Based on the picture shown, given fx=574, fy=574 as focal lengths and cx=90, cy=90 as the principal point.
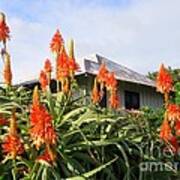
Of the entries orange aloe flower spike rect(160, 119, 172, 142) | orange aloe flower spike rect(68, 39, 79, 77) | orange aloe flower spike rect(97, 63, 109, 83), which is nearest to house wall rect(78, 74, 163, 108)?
orange aloe flower spike rect(97, 63, 109, 83)

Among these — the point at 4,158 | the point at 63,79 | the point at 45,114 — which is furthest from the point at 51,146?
the point at 63,79

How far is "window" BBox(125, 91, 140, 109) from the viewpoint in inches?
755

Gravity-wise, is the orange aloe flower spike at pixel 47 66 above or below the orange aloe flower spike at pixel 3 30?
below

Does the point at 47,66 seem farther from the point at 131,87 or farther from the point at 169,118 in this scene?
the point at 131,87

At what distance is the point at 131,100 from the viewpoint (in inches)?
769

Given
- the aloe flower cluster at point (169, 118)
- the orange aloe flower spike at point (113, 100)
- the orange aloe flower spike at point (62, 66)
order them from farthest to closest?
1. the orange aloe flower spike at point (113, 100)
2. the aloe flower cluster at point (169, 118)
3. the orange aloe flower spike at point (62, 66)

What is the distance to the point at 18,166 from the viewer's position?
3.42 metres

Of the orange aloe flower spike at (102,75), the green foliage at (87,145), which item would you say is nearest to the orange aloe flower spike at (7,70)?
the green foliage at (87,145)

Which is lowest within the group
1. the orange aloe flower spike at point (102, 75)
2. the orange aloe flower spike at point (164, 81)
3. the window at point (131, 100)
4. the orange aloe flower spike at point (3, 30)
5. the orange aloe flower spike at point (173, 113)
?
the orange aloe flower spike at point (173, 113)

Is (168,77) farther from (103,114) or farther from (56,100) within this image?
(56,100)

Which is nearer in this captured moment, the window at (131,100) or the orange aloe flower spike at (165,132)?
the orange aloe flower spike at (165,132)

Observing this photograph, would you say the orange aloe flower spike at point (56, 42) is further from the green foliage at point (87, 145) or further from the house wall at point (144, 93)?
the house wall at point (144, 93)

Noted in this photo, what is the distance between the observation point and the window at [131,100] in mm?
19188

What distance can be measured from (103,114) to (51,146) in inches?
37.8
